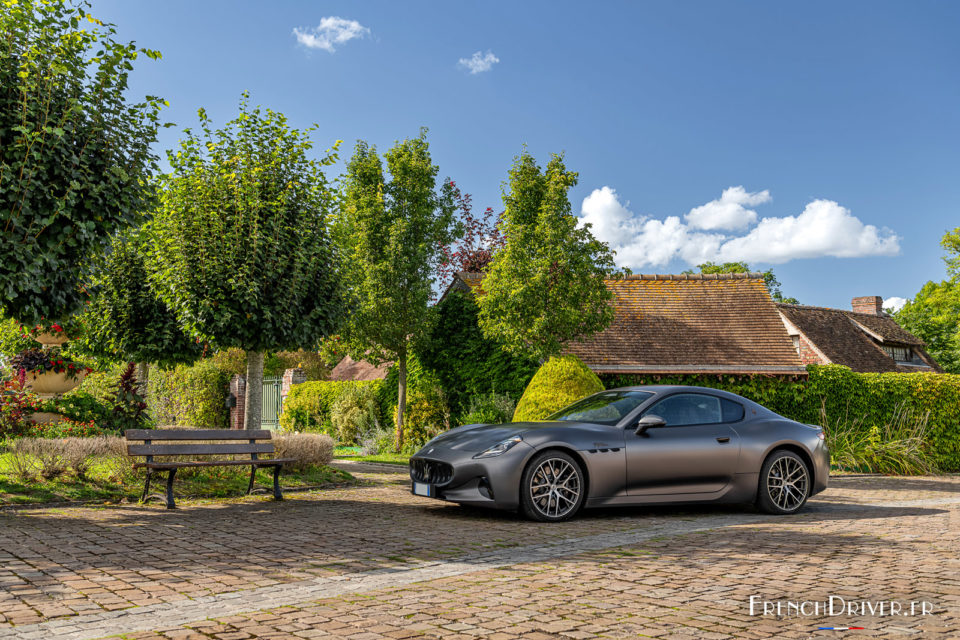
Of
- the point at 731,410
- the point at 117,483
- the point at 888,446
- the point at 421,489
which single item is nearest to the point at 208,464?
the point at 117,483

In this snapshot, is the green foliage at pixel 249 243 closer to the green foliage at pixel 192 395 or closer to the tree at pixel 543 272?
the tree at pixel 543 272

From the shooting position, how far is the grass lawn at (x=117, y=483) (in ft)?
30.1

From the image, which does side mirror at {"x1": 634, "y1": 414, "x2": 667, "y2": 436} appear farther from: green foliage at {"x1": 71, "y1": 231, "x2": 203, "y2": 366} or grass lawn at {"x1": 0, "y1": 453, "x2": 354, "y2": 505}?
green foliage at {"x1": 71, "y1": 231, "x2": 203, "y2": 366}

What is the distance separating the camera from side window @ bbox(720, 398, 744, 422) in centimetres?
909

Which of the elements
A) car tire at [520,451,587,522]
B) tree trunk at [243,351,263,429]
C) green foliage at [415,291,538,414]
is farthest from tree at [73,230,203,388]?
car tire at [520,451,587,522]

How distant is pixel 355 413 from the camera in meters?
23.1

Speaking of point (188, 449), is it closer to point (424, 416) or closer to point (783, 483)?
point (783, 483)

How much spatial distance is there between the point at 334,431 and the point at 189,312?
1461 cm

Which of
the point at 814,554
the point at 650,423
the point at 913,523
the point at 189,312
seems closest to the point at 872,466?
the point at 913,523

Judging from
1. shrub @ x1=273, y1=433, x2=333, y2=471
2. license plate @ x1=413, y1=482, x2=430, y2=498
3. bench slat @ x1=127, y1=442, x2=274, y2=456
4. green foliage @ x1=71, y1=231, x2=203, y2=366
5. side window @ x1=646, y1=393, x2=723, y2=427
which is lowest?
license plate @ x1=413, y1=482, x2=430, y2=498

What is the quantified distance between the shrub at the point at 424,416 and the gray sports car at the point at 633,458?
36.6 feet

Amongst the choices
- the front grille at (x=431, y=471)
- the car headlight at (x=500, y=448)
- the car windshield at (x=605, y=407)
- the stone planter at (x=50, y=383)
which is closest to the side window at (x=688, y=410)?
the car windshield at (x=605, y=407)

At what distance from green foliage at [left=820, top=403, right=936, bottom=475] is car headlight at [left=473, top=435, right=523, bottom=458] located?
1200 cm

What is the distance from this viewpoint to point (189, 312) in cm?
1027
